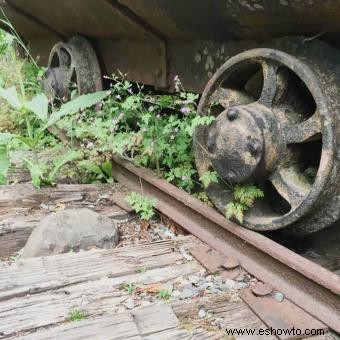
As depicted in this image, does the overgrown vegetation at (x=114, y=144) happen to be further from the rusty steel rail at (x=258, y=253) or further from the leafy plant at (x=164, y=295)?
the leafy plant at (x=164, y=295)

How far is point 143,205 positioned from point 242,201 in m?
0.67

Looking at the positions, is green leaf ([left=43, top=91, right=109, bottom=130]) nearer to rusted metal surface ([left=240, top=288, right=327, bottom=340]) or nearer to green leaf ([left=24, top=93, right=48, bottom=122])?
green leaf ([left=24, top=93, right=48, bottom=122])

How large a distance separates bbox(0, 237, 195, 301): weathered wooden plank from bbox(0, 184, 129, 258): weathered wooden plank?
43cm

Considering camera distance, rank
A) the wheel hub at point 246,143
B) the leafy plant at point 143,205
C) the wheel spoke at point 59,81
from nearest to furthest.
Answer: the wheel hub at point 246,143, the leafy plant at point 143,205, the wheel spoke at point 59,81

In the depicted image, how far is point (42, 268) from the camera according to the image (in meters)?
2.18

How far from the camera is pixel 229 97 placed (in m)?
2.61

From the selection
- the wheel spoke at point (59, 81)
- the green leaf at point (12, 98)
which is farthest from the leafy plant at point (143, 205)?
the wheel spoke at point (59, 81)

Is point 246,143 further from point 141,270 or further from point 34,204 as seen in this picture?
point 34,204

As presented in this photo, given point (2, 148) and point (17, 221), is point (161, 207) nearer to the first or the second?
point (17, 221)

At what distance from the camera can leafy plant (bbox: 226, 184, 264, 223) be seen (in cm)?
241

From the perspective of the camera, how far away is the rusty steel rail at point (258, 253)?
1.88 metres

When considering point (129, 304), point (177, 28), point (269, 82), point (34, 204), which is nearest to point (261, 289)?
point (129, 304)

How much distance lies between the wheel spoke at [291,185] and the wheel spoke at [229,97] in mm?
→ 449

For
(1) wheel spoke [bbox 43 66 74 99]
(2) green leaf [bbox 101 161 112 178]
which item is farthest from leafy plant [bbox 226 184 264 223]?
(1) wheel spoke [bbox 43 66 74 99]
